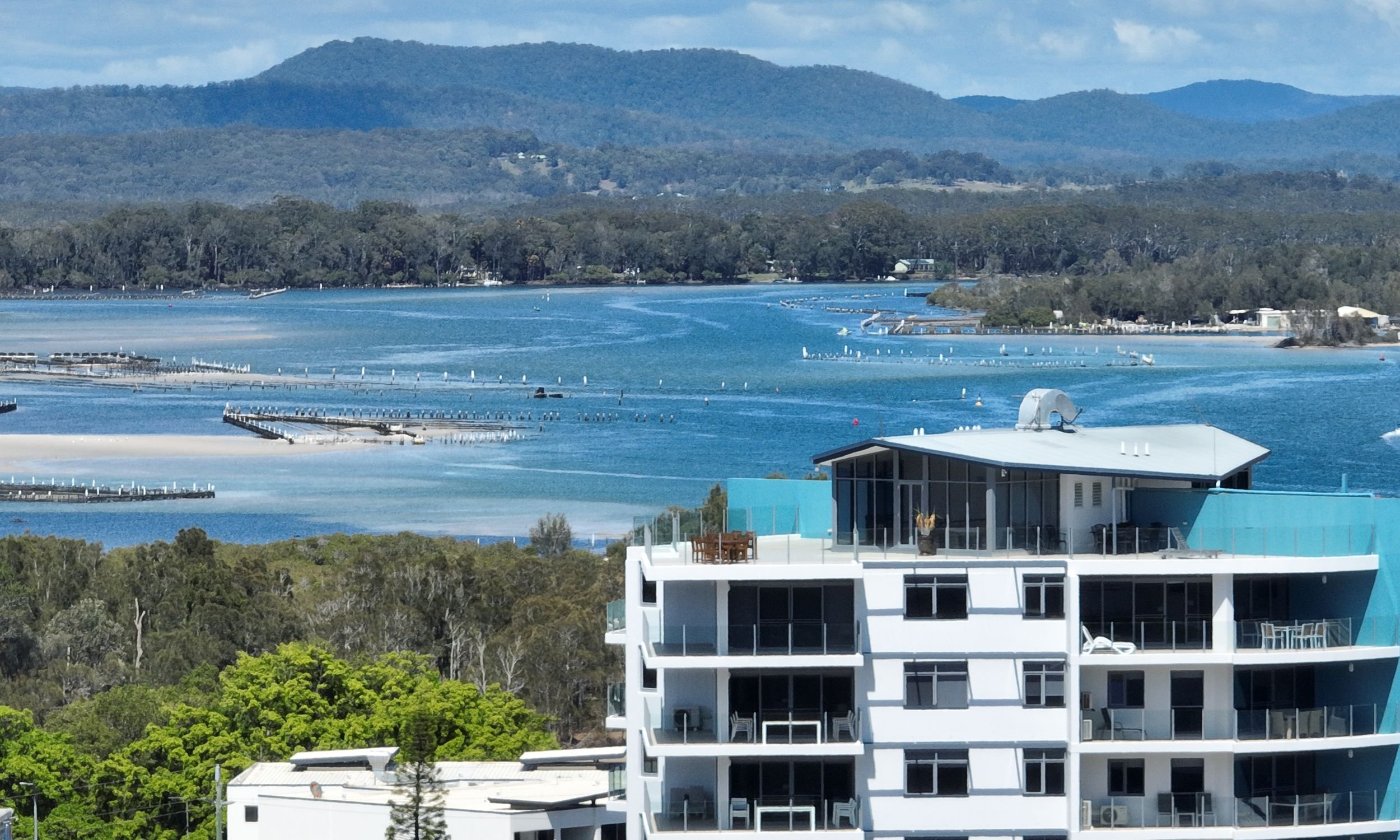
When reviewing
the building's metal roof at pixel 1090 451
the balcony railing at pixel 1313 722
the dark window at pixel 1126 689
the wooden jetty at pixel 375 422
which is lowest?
the wooden jetty at pixel 375 422

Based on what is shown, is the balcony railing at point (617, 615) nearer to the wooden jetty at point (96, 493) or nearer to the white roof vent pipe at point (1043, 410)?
the white roof vent pipe at point (1043, 410)

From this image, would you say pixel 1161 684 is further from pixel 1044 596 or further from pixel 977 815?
pixel 977 815

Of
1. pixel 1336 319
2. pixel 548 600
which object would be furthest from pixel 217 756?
pixel 1336 319

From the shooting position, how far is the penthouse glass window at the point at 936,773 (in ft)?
61.2

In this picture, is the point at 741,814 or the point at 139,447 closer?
the point at 741,814

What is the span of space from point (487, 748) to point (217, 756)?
316 centimetres

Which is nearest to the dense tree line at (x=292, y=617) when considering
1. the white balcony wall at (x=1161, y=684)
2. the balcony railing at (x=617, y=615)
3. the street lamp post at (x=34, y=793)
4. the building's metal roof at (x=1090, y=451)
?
the street lamp post at (x=34, y=793)

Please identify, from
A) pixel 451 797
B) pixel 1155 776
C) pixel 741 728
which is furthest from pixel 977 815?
pixel 451 797

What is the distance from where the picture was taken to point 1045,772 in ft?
61.3

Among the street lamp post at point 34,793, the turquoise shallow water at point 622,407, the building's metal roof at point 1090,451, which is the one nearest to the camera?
the building's metal roof at point 1090,451

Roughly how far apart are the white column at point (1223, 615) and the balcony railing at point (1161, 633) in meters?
0.07

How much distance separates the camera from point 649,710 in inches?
753

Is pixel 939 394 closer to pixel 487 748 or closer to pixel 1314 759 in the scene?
pixel 487 748

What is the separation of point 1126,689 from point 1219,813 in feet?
3.80
